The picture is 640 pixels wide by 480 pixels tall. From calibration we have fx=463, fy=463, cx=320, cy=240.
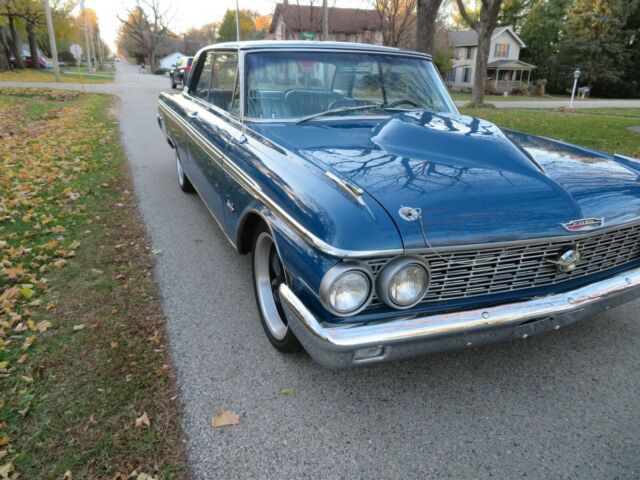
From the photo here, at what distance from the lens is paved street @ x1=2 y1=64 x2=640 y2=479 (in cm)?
199

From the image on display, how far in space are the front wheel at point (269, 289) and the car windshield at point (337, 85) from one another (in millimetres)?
1009

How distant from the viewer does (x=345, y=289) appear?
1857 millimetres

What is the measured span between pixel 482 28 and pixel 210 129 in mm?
18901

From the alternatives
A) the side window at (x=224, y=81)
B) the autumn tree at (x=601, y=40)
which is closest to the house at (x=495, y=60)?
the autumn tree at (x=601, y=40)

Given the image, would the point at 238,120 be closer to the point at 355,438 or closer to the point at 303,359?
the point at 303,359

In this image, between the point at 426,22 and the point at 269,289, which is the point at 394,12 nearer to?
the point at 426,22

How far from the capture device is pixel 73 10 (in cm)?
3566

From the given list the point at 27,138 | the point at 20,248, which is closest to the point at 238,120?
the point at 20,248

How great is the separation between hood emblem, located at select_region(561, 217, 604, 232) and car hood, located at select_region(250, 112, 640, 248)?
0.03m

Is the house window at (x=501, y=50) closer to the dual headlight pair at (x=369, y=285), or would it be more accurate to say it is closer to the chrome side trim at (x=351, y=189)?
the chrome side trim at (x=351, y=189)

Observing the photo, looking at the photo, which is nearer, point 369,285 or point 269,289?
point 369,285

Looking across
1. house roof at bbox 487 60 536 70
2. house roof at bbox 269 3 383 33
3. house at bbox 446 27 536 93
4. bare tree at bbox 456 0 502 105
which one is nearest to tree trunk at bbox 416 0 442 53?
bare tree at bbox 456 0 502 105

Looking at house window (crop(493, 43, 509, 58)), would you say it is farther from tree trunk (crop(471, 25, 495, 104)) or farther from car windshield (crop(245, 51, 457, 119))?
car windshield (crop(245, 51, 457, 119))

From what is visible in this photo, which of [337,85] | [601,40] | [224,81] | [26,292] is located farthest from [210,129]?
[601,40]
